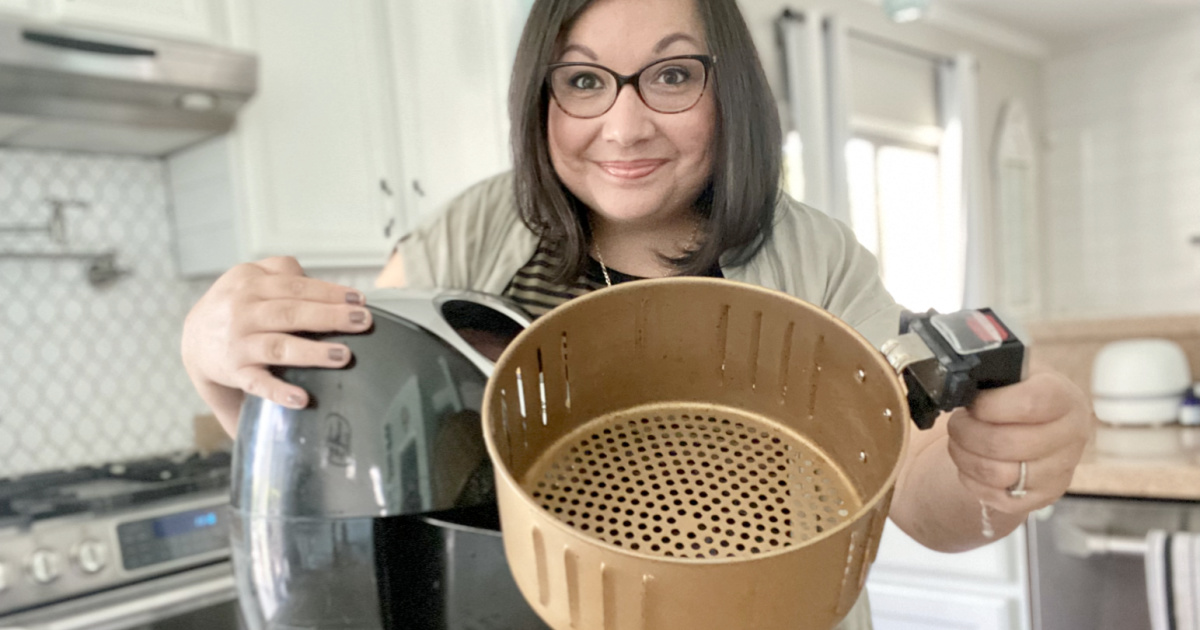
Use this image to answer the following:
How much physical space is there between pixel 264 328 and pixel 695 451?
0.57 ft

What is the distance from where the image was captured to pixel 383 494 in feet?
0.89

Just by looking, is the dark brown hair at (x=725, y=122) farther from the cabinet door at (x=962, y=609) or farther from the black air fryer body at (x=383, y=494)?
the cabinet door at (x=962, y=609)

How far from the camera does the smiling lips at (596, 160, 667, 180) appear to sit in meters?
0.31

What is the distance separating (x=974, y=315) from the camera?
0.76 ft

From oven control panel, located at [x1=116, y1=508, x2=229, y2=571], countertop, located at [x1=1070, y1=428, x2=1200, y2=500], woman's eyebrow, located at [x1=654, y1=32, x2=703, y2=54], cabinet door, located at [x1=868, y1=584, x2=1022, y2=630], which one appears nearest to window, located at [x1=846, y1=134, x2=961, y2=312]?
woman's eyebrow, located at [x1=654, y1=32, x2=703, y2=54]

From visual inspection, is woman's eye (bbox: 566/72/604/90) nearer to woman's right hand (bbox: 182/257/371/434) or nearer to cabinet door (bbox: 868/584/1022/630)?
woman's right hand (bbox: 182/257/371/434)

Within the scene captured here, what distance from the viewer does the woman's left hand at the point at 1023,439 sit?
261 mm

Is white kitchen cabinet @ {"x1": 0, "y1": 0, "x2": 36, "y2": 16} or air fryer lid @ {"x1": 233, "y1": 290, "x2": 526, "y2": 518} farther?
white kitchen cabinet @ {"x1": 0, "y1": 0, "x2": 36, "y2": 16}

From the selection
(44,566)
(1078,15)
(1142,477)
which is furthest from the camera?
(1078,15)

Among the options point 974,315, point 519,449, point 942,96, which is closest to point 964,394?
point 974,315

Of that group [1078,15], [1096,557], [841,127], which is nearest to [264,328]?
[841,127]

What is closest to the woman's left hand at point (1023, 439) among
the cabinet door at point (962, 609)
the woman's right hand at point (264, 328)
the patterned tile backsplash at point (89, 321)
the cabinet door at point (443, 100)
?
the woman's right hand at point (264, 328)

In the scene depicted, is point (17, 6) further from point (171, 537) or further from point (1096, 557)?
point (1096, 557)

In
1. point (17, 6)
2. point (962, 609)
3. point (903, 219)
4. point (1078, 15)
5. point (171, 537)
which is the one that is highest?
point (1078, 15)
